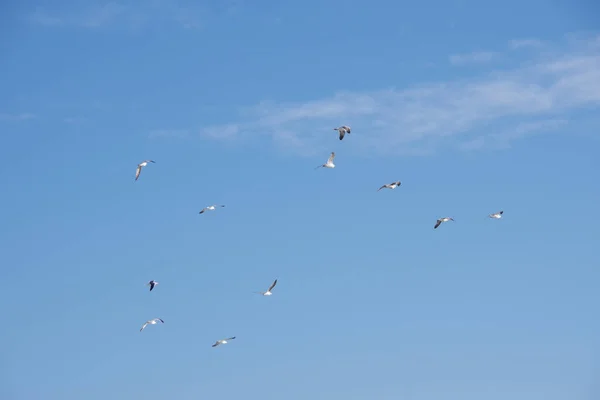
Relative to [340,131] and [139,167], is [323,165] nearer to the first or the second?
[340,131]

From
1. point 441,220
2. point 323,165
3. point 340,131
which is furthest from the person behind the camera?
point 441,220

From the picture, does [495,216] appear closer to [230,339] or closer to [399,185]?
[399,185]

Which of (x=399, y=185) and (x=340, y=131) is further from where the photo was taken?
(x=399, y=185)

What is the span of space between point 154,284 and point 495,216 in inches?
1585

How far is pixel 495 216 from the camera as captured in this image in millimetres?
141875

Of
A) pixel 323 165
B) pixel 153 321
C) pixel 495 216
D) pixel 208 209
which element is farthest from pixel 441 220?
pixel 153 321

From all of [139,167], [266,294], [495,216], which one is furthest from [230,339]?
[495,216]

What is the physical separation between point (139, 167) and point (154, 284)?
1395cm

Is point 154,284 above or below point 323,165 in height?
below

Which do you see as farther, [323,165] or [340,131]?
[323,165]

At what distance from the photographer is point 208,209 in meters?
146

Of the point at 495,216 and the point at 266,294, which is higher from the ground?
the point at 495,216

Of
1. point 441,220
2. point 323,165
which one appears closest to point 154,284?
point 323,165

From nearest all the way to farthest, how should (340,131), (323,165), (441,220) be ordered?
(340,131) → (323,165) → (441,220)
